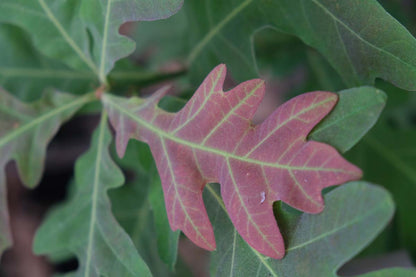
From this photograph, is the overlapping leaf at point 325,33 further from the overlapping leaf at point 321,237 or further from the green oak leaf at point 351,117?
the overlapping leaf at point 321,237

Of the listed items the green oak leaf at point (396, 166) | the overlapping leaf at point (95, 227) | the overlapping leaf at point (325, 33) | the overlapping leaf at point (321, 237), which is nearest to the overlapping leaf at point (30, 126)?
the overlapping leaf at point (95, 227)

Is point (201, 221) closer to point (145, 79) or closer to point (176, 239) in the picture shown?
point (176, 239)

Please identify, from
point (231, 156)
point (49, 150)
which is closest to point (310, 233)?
point (231, 156)

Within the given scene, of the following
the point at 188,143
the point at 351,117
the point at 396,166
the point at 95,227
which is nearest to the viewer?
the point at 351,117

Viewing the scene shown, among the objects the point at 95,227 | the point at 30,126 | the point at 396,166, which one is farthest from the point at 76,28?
the point at 396,166

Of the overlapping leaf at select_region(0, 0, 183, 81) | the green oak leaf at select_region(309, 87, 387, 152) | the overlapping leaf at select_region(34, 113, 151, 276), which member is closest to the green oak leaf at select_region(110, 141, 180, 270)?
the overlapping leaf at select_region(34, 113, 151, 276)

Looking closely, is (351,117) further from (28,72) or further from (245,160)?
(28,72)

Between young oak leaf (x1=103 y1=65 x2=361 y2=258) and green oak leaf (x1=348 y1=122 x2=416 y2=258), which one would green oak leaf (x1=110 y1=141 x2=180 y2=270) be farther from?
green oak leaf (x1=348 y1=122 x2=416 y2=258)
